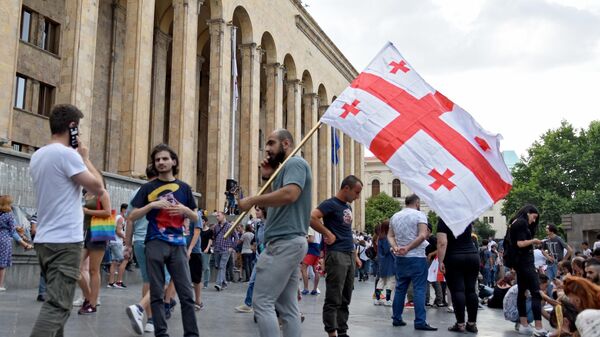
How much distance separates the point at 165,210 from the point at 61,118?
1526 mm

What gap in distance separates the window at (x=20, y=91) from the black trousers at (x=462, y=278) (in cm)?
1897

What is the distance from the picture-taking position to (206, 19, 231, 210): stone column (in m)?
26.1

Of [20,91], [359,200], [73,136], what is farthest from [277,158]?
[359,200]

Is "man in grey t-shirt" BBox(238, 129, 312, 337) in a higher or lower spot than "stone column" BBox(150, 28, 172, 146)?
lower

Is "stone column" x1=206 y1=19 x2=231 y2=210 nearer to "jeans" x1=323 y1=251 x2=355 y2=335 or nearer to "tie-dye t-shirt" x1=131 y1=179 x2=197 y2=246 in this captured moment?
"jeans" x1=323 y1=251 x2=355 y2=335

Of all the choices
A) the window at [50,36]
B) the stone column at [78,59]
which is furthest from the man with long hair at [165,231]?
the window at [50,36]

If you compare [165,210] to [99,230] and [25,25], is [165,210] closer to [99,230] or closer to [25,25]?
[99,230]

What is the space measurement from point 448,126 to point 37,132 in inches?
765

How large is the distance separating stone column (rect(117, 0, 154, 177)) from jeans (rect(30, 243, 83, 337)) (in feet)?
54.2

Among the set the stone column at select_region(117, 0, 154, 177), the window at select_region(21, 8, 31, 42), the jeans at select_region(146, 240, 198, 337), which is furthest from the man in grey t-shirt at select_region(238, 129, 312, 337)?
the window at select_region(21, 8, 31, 42)

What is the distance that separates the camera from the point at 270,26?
1270 inches

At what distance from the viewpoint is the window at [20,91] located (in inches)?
861

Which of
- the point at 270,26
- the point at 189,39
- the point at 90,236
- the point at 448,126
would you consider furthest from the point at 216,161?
the point at 448,126

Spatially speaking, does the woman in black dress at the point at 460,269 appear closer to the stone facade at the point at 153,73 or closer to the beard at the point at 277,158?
the beard at the point at 277,158
